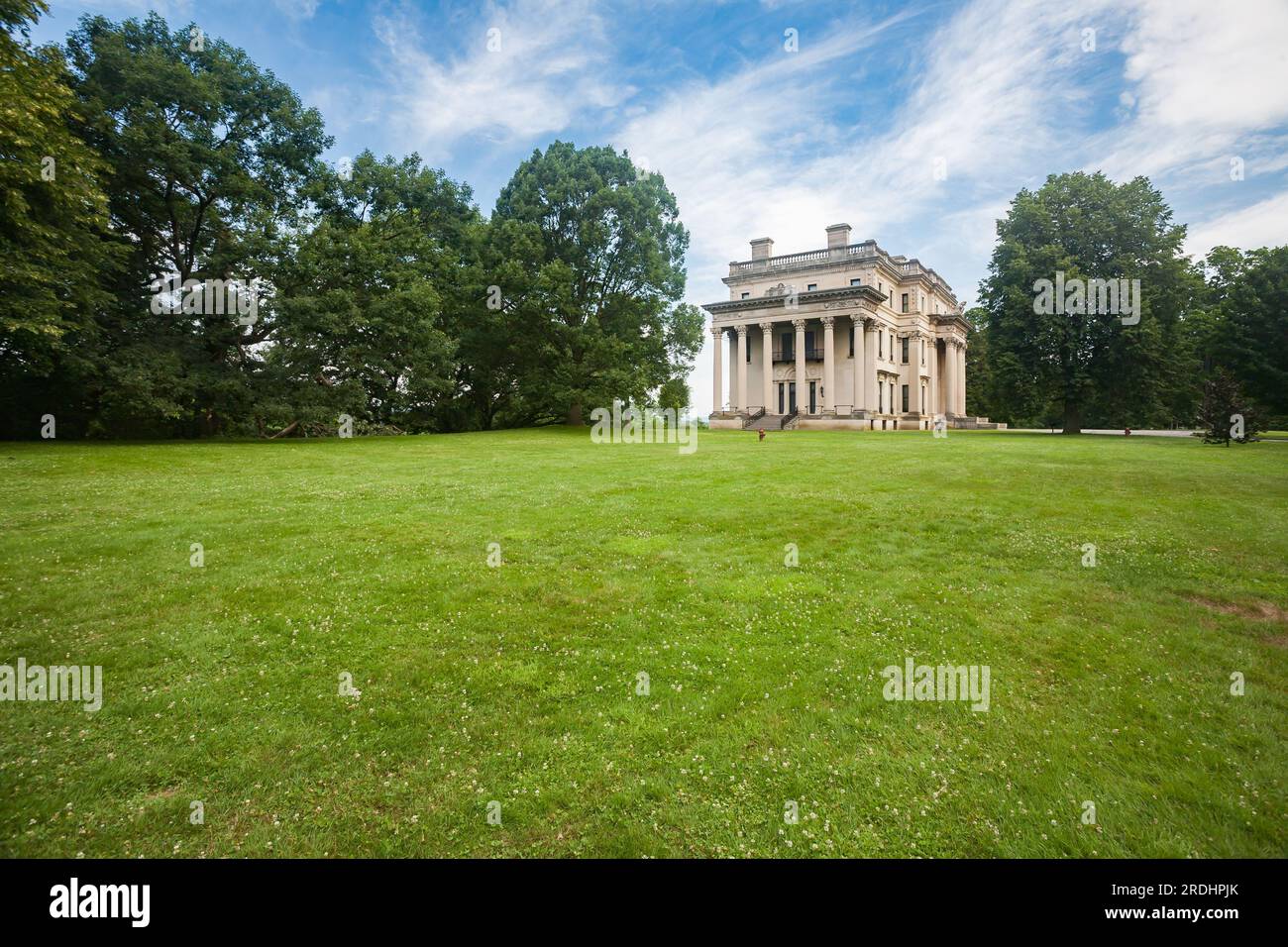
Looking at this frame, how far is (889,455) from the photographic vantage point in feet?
76.1

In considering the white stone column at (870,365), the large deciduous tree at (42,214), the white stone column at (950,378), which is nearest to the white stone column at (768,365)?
the white stone column at (870,365)

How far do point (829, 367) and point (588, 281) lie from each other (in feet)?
87.0

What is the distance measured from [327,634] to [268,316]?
3215cm

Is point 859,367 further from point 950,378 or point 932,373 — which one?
point 950,378

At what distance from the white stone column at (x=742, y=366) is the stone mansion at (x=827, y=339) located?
0.11 m

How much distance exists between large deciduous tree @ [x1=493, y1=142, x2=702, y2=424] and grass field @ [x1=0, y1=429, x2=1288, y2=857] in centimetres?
3099

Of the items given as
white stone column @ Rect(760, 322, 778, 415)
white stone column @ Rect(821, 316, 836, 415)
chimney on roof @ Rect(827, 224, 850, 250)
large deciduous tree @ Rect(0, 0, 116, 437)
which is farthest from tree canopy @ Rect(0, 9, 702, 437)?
chimney on roof @ Rect(827, 224, 850, 250)

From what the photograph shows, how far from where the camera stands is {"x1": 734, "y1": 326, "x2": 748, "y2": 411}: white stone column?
5762 centimetres

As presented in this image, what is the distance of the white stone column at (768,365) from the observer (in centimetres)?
5659

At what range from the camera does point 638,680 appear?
559 cm

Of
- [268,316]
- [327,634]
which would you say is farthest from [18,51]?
[327,634]

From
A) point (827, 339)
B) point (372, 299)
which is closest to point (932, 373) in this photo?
point (827, 339)

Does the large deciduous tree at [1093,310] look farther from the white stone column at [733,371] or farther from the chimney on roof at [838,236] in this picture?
the white stone column at [733,371]
